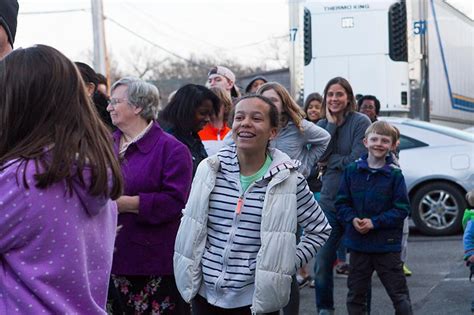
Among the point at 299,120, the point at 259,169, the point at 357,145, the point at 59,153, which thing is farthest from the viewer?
the point at 357,145

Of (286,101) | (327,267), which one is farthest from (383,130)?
(327,267)

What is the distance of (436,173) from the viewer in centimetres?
1249

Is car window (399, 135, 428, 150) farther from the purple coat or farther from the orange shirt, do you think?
the purple coat

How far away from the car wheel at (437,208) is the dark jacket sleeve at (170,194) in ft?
25.7

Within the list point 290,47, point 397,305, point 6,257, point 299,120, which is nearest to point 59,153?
point 6,257

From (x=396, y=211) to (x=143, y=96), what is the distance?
2.13 metres

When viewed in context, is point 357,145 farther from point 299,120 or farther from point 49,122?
point 49,122

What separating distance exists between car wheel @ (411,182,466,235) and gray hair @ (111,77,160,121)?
25.6 ft

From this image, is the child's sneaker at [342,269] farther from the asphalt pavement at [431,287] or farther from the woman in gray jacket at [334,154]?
the woman in gray jacket at [334,154]

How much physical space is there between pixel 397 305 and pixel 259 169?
215 centimetres

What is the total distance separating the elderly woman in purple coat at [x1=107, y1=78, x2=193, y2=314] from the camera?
5035 mm

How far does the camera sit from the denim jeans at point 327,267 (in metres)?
7.14

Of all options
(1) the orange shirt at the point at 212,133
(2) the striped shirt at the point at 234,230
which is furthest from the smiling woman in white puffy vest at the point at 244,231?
(1) the orange shirt at the point at 212,133

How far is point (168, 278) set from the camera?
16.8 feet
